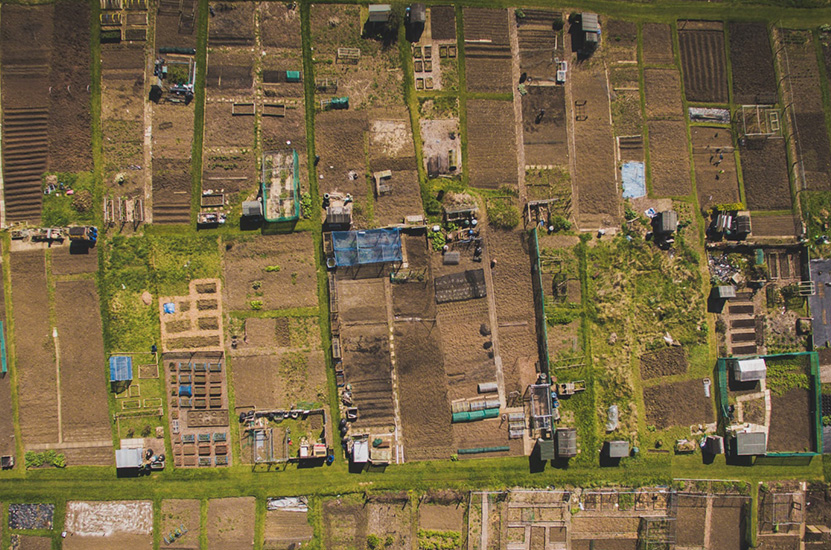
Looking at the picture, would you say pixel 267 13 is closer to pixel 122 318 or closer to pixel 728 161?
pixel 122 318

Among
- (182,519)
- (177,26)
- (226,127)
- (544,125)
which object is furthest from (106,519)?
(544,125)

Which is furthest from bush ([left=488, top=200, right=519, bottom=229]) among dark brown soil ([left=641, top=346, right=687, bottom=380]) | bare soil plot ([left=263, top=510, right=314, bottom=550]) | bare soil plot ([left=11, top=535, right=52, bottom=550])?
bare soil plot ([left=11, top=535, right=52, bottom=550])

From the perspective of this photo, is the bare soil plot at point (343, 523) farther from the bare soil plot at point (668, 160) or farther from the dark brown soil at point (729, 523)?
the bare soil plot at point (668, 160)

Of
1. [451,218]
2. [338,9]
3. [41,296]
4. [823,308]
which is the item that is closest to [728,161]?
[823,308]

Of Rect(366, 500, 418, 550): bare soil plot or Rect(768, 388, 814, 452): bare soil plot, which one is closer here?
Rect(366, 500, 418, 550): bare soil plot

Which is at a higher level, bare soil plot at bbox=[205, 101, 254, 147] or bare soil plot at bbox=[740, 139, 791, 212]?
bare soil plot at bbox=[205, 101, 254, 147]

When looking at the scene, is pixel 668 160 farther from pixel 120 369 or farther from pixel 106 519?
pixel 106 519

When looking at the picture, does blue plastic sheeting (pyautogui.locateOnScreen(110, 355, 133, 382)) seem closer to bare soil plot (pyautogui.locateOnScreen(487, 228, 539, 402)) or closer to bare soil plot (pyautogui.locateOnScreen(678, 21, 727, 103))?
bare soil plot (pyautogui.locateOnScreen(487, 228, 539, 402))

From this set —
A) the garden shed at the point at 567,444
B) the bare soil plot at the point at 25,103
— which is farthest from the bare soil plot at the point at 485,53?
the bare soil plot at the point at 25,103
